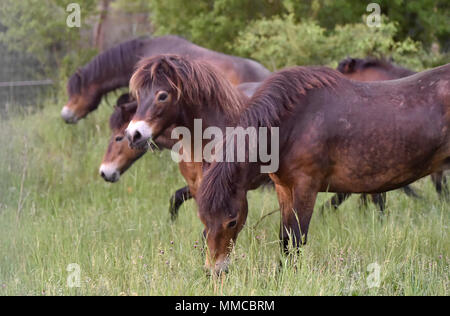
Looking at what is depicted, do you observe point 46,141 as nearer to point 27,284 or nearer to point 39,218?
point 39,218

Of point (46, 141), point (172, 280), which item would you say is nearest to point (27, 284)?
point (172, 280)

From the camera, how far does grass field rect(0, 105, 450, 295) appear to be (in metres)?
3.63

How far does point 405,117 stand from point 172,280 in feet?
6.68

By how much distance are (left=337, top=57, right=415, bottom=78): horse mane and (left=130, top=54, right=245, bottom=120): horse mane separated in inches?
108

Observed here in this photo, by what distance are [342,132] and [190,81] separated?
50.9 inches

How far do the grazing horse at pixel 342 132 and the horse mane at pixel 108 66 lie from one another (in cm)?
417

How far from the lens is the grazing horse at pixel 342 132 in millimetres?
3887

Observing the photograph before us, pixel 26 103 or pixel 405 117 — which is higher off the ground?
pixel 26 103

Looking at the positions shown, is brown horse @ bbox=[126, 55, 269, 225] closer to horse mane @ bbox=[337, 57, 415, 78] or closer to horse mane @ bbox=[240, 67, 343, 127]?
horse mane @ bbox=[240, 67, 343, 127]

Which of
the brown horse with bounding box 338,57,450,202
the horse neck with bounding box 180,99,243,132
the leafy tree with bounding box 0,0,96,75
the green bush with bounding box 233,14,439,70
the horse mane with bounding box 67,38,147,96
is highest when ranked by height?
the leafy tree with bounding box 0,0,96,75

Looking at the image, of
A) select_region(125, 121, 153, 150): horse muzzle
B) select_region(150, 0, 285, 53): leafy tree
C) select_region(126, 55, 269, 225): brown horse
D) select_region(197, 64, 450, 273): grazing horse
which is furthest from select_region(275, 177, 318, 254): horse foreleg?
select_region(150, 0, 285, 53): leafy tree

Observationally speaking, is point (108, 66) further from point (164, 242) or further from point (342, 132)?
point (342, 132)

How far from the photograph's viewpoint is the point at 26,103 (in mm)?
11711

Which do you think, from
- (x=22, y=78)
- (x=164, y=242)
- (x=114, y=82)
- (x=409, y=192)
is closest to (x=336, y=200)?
(x=409, y=192)
